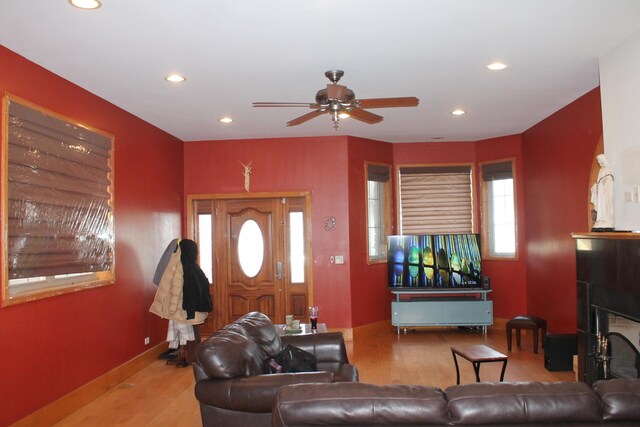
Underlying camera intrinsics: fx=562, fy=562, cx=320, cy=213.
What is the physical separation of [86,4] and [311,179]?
15.3ft

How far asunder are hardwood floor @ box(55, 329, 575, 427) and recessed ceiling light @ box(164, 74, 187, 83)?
2.82 metres

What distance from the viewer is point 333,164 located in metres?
7.68

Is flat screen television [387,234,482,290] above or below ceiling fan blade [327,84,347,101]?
below

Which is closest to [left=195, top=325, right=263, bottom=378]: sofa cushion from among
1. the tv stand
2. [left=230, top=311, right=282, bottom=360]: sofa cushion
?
[left=230, top=311, right=282, bottom=360]: sofa cushion

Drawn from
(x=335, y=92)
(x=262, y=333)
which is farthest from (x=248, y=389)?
(x=335, y=92)

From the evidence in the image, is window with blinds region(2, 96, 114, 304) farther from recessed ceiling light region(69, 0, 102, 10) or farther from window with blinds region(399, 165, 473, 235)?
window with blinds region(399, 165, 473, 235)

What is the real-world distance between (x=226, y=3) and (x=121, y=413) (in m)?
3.40

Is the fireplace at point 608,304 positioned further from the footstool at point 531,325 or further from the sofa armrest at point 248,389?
the sofa armrest at point 248,389

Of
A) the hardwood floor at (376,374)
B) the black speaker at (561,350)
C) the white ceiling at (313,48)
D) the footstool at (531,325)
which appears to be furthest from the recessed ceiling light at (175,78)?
the footstool at (531,325)

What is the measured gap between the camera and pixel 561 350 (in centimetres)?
577

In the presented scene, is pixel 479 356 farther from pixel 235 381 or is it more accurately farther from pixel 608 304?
pixel 235 381

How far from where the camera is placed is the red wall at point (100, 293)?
407 centimetres

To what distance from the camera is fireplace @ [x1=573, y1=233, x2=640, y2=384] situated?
379 cm

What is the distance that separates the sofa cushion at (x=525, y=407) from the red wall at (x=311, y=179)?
5525 millimetres
